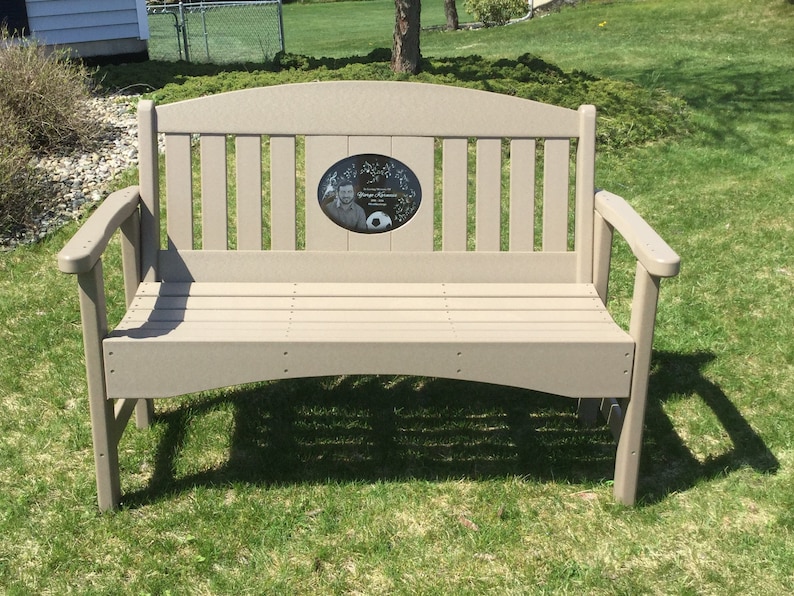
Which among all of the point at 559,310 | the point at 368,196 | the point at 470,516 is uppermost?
the point at 368,196

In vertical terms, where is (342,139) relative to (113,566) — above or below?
above

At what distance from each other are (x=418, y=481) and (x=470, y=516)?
0.28m

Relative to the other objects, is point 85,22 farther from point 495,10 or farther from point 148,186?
point 495,10

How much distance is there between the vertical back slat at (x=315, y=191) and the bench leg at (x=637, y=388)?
3.93 feet

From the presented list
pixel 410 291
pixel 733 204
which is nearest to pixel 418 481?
pixel 410 291

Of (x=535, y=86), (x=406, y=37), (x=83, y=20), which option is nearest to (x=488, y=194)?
(x=535, y=86)

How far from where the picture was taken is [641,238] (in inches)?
120

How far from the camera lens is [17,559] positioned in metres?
3.04

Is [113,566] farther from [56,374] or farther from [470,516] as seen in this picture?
[56,374]

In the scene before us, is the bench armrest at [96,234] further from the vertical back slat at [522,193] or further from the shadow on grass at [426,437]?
the vertical back slat at [522,193]

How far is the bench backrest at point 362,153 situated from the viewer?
3547 mm

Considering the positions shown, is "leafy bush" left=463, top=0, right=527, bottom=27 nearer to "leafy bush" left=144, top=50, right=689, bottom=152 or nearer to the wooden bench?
"leafy bush" left=144, top=50, right=689, bottom=152

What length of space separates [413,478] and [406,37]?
6.47 meters

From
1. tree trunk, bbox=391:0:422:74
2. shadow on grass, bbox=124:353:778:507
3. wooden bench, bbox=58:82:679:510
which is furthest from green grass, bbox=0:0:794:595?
tree trunk, bbox=391:0:422:74
